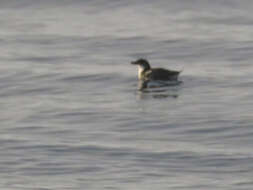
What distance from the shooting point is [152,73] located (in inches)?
1131

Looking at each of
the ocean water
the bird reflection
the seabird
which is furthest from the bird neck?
the bird reflection

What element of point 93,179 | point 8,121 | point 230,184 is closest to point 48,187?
point 93,179

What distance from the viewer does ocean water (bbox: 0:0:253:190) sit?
18375 mm

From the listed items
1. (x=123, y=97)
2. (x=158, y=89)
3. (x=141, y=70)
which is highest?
(x=141, y=70)

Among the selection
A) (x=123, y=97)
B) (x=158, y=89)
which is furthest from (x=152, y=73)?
(x=123, y=97)

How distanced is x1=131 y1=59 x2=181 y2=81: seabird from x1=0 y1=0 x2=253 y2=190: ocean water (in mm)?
324

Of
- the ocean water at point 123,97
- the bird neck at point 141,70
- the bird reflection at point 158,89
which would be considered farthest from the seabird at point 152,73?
the ocean water at point 123,97

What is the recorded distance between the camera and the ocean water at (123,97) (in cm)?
1838

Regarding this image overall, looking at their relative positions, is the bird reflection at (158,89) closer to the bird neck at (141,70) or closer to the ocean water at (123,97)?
the ocean water at (123,97)

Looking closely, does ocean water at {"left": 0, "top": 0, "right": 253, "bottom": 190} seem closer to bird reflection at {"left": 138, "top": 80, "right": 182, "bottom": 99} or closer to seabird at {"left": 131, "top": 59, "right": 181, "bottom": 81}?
bird reflection at {"left": 138, "top": 80, "right": 182, "bottom": 99}

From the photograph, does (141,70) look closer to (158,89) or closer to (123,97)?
(158,89)

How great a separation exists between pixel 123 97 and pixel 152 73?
2988 mm

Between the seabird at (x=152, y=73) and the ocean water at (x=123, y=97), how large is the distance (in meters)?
0.32

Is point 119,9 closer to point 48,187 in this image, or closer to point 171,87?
point 171,87
